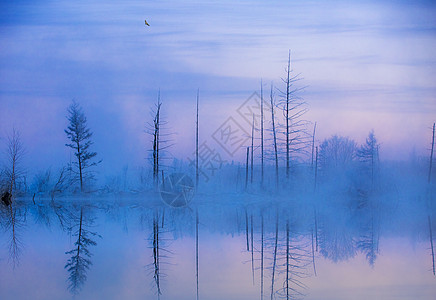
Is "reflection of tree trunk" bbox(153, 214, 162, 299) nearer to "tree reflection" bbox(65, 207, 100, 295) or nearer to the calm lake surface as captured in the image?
the calm lake surface

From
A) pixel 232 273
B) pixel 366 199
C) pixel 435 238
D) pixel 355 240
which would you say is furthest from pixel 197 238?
pixel 366 199

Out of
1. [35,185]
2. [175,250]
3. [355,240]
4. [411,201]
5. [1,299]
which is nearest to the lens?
[1,299]

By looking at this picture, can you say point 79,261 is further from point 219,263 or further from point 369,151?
point 369,151

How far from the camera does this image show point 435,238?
9578 millimetres

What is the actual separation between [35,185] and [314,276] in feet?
→ 98.9

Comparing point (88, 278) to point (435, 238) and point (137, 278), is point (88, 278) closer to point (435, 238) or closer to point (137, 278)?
point (137, 278)

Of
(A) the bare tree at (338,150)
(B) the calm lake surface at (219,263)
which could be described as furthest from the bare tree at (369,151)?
→ (B) the calm lake surface at (219,263)

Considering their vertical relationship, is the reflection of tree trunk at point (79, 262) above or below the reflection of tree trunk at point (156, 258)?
below

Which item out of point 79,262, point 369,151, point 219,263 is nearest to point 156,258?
point 219,263

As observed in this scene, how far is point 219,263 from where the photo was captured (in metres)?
7.28

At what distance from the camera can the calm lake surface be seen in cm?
551

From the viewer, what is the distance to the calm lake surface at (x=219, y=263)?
18.1 ft

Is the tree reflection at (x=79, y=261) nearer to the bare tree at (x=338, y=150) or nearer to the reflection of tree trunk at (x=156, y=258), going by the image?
the reflection of tree trunk at (x=156, y=258)

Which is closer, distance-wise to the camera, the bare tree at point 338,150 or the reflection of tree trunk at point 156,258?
the reflection of tree trunk at point 156,258
